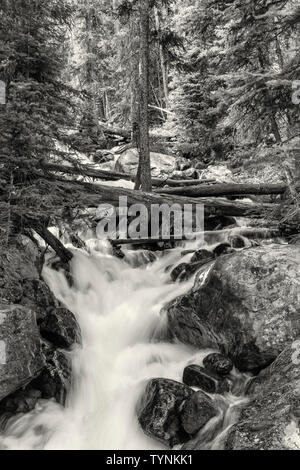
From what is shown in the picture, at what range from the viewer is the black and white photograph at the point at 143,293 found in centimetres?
556

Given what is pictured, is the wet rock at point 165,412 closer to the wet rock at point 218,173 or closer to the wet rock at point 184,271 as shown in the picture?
the wet rock at point 184,271

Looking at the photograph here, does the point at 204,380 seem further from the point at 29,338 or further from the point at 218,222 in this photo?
the point at 218,222

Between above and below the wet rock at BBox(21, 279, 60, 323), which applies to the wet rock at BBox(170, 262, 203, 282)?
above

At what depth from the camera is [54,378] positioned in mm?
6500

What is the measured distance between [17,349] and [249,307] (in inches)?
143

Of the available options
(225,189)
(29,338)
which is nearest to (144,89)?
(225,189)

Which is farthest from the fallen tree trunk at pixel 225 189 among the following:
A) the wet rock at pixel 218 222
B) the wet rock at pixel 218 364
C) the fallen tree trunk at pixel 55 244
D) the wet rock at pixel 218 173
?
the wet rock at pixel 218 364

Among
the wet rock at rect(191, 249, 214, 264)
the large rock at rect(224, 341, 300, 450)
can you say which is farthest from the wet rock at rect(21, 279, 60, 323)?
the large rock at rect(224, 341, 300, 450)

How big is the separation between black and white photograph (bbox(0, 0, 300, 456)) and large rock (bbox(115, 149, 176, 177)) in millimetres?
5820

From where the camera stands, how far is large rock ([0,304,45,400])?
5.57 m

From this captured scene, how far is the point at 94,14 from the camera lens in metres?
28.6

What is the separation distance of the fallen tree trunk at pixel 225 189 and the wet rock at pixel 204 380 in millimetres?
6875

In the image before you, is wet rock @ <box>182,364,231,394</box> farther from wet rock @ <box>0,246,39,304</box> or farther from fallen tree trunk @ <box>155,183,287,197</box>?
fallen tree trunk @ <box>155,183,287,197</box>
